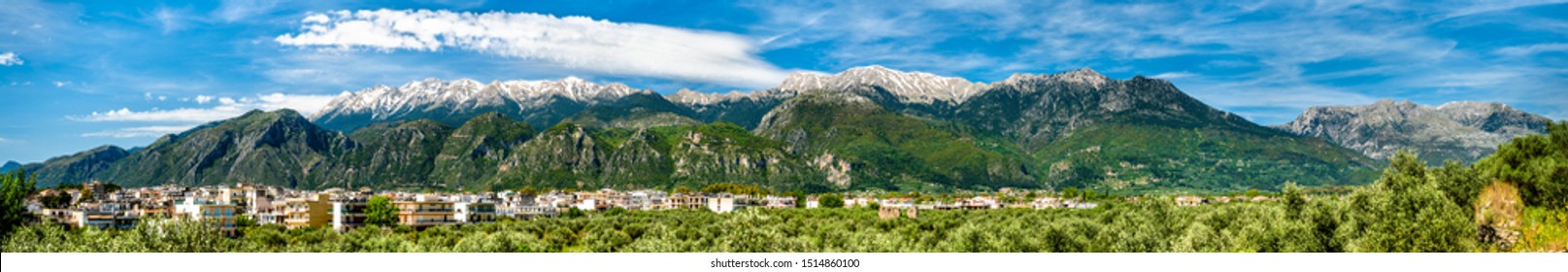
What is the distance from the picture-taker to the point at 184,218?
26422mm

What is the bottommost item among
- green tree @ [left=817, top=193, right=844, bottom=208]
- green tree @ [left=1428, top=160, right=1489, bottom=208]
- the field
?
green tree @ [left=817, top=193, right=844, bottom=208]

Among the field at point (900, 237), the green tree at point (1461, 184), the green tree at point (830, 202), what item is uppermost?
the green tree at point (1461, 184)

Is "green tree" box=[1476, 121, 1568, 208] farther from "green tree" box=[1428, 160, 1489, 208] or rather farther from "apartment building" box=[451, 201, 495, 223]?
"apartment building" box=[451, 201, 495, 223]

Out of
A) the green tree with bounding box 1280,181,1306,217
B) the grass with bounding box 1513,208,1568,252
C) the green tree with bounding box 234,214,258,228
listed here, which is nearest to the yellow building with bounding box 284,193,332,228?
the green tree with bounding box 234,214,258,228

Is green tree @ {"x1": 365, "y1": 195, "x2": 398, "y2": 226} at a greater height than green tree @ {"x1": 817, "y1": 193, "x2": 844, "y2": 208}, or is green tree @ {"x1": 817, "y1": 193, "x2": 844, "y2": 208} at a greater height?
green tree @ {"x1": 365, "y1": 195, "x2": 398, "y2": 226}

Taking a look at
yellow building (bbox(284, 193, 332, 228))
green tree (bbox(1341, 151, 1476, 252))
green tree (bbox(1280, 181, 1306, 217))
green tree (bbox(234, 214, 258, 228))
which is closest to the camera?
green tree (bbox(1341, 151, 1476, 252))

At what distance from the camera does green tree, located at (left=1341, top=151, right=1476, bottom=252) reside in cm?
3356

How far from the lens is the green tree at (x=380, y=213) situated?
345ft

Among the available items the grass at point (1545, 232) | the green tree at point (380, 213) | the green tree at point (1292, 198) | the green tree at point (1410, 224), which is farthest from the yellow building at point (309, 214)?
the grass at point (1545, 232)

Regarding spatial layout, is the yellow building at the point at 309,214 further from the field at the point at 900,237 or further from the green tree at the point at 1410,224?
the green tree at the point at 1410,224

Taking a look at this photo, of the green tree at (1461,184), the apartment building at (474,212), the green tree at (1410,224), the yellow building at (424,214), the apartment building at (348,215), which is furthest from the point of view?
the apartment building at (474,212)

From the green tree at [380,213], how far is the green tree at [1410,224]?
93.6 metres

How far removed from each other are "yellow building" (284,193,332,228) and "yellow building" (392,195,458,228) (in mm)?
7918
